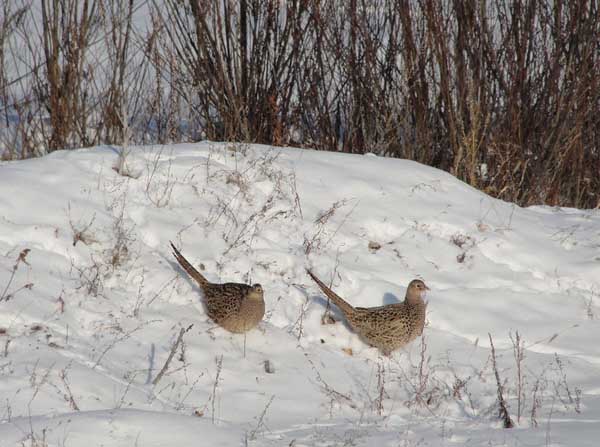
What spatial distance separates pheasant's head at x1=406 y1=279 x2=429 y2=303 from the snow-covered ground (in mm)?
288

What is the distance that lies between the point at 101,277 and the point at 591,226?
397 cm

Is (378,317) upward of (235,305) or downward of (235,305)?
downward

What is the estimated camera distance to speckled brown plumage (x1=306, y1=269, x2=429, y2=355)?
5.35 m

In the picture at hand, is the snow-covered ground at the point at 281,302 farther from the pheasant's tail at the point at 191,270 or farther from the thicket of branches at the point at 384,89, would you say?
the thicket of branches at the point at 384,89

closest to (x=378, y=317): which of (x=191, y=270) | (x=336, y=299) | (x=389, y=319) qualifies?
(x=389, y=319)

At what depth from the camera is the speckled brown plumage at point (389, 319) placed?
535 cm

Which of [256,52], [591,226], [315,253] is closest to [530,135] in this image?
[591,226]

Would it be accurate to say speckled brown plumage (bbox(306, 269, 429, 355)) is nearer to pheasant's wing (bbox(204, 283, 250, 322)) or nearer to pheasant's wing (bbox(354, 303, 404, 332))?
pheasant's wing (bbox(354, 303, 404, 332))

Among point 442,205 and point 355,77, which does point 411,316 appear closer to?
point 442,205

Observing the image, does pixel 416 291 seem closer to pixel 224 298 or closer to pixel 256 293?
pixel 256 293

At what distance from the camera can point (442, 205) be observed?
686cm

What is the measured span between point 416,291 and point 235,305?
1193 mm

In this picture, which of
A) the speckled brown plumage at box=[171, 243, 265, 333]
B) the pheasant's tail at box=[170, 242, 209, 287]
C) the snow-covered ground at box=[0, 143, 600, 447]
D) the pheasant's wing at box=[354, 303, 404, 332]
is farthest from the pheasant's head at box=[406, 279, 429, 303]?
the pheasant's tail at box=[170, 242, 209, 287]

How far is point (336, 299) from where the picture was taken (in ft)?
18.2
